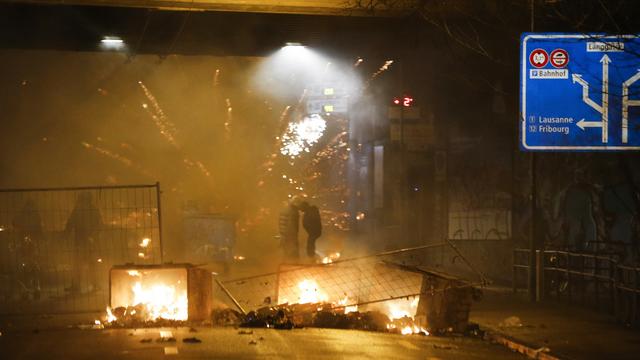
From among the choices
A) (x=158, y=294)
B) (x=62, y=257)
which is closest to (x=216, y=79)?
(x=62, y=257)

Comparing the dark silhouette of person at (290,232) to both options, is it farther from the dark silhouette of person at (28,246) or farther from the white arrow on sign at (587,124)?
the white arrow on sign at (587,124)

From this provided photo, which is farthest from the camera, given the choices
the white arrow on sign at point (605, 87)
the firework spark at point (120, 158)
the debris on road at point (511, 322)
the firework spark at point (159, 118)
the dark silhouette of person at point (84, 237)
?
the firework spark at point (120, 158)

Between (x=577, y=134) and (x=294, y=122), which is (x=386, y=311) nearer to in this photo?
(x=577, y=134)

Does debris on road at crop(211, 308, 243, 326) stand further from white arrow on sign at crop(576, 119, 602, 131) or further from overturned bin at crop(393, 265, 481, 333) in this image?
white arrow on sign at crop(576, 119, 602, 131)

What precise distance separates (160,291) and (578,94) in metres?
6.70

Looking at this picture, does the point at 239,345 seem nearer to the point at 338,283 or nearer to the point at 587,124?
the point at 338,283

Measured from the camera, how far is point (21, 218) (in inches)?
727

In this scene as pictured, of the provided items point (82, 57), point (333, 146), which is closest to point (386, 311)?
point (82, 57)

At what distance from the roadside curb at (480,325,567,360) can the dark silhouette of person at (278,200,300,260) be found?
9154mm

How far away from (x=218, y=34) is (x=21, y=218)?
6.36 metres

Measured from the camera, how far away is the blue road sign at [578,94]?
1162cm

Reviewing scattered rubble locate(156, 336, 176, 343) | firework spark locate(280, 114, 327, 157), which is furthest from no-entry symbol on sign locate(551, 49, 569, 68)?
firework spark locate(280, 114, 327, 157)

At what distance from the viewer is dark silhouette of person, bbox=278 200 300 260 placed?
68.9 ft

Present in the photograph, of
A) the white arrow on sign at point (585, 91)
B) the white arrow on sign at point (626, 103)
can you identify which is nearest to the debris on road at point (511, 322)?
the white arrow on sign at point (626, 103)
